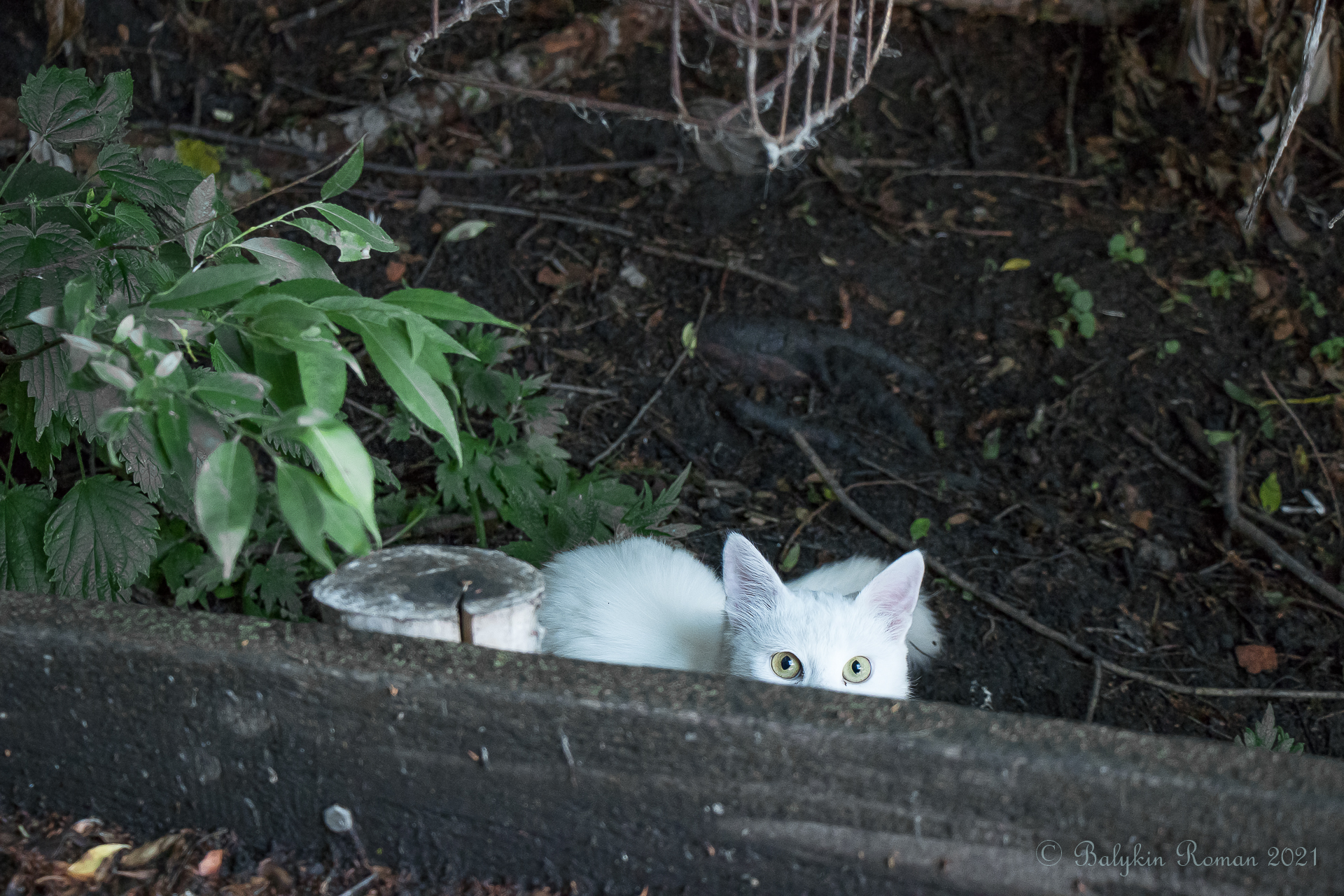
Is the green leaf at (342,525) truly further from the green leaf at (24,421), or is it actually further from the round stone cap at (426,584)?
the green leaf at (24,421)

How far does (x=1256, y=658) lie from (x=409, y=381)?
2.33 m

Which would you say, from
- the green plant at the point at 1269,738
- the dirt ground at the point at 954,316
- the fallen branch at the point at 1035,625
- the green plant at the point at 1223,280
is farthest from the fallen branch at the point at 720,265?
the green plant at the point at 1269,738

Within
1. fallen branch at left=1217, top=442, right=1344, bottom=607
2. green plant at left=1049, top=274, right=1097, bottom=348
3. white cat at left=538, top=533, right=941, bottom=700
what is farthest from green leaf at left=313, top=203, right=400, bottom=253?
green plant at left=1049, top=274, right=1097, bottom=348

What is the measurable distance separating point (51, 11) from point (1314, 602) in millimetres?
3861

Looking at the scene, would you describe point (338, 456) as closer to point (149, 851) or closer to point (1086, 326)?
point (149, 851)

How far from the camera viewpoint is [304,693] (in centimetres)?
143

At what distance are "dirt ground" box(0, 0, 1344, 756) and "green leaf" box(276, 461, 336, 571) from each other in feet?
5.56

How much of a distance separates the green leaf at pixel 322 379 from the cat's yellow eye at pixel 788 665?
1039 millimetres

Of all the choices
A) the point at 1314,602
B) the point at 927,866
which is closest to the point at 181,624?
the point at 927,866

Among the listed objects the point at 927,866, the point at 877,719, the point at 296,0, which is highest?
the point at 296,0

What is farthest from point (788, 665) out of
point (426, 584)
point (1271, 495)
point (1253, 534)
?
point (1271, 495)

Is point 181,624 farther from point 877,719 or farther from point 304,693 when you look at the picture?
point 877,719

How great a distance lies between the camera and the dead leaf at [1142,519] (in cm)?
295

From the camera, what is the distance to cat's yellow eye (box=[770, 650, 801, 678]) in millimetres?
1919
